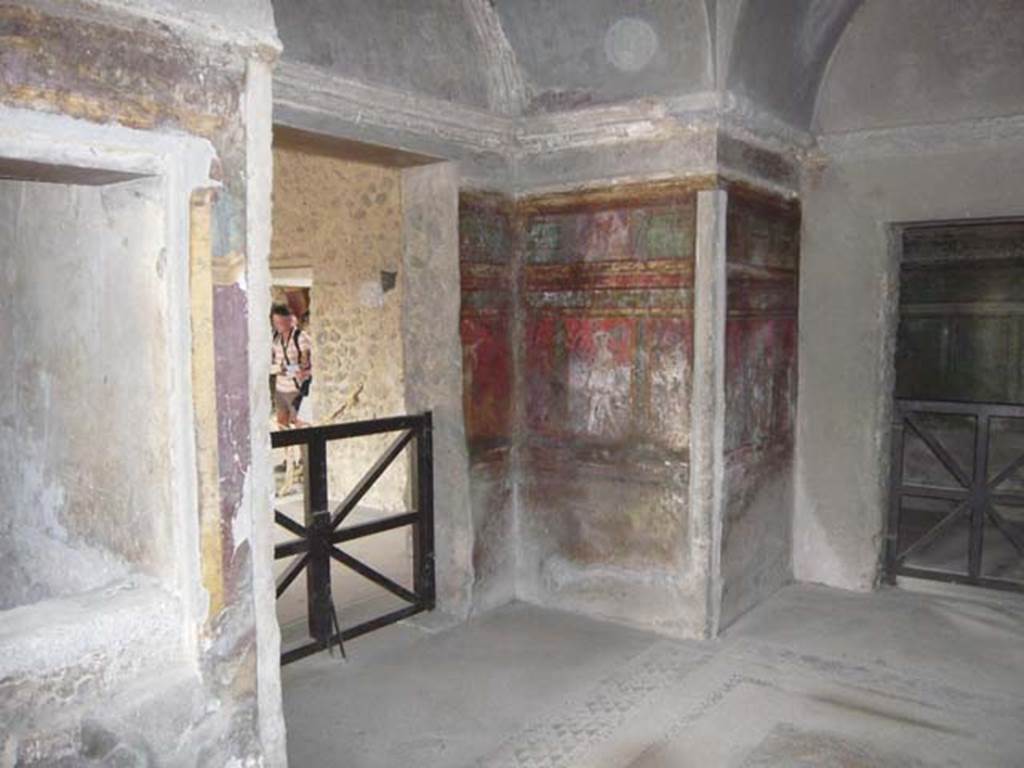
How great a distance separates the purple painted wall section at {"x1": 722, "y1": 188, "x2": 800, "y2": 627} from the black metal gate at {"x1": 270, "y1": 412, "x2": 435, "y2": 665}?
1541mm

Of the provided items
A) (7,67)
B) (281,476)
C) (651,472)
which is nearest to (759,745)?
(651,472)

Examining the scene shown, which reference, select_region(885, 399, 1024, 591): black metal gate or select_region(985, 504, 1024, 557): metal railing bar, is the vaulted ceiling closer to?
select_region(885, 399, 1024, 591): black metal gate

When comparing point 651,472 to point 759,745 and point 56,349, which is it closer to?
point 759,745

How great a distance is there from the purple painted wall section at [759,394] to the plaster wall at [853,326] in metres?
0.11

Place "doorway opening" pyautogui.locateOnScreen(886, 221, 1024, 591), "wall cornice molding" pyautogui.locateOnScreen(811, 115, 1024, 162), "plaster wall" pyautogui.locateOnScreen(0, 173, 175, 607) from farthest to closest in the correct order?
1. "doorway opening" pyautogui.locateOnScreen(886, 221, 1024, 591)
2. "wall cornice molding" pyautogui.locateOnScreen(811, 115, 1024, 162)
3. "plaster wall" pyautogui.locateOnScreen(0, 173, 175, 607)

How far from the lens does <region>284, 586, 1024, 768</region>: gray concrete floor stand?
3.31 m

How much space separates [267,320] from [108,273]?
0.45m

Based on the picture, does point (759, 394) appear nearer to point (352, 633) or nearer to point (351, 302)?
point (352, 633)

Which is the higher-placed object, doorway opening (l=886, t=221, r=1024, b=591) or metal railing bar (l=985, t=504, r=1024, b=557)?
doorway opening (l=886, t=221, r=1024, b=591)

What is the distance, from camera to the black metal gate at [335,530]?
3.97 m

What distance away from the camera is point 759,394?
15.7ft

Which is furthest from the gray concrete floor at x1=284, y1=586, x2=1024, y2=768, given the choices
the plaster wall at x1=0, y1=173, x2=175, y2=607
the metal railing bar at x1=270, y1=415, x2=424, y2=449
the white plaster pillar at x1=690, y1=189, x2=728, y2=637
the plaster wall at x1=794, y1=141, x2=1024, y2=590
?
the plaster wall at x1=0, y1=173, x2=175, y2=607

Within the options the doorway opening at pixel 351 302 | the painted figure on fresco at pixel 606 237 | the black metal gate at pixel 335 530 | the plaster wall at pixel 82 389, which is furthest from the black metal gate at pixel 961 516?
the plaster wall at pixel 82 389

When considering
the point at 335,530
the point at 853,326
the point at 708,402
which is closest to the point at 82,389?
the point at 335,530
